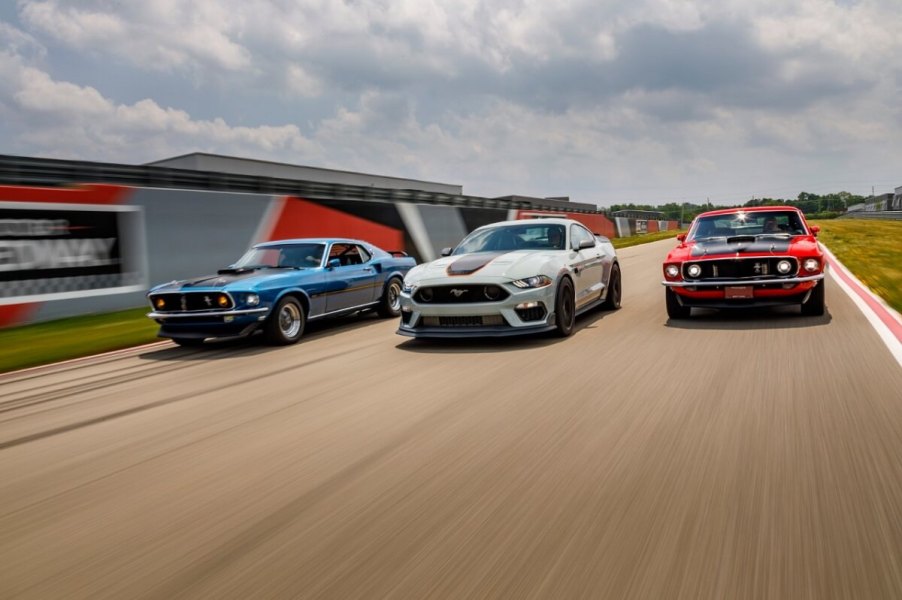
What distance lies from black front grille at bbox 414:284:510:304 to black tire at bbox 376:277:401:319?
3445 mm

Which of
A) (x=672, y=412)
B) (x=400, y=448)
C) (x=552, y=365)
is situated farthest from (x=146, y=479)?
(x=552, y=365)

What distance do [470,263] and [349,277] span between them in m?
2.88

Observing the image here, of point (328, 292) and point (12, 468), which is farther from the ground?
point (328, 292)

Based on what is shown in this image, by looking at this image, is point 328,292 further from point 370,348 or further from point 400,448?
point 400,448

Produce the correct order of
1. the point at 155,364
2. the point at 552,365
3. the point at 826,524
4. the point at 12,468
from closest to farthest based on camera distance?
the point at 826,524 < the point at 12,468 < the point at 552,365 < the point at 155,364

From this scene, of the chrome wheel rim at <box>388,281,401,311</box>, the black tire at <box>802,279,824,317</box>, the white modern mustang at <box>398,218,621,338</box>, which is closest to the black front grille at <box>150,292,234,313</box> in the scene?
the white modern mustang at <box>398,218,621,338</box>

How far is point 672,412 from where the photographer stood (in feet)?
14.5

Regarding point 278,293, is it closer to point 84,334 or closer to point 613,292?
point 84,334

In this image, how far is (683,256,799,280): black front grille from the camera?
313 inches

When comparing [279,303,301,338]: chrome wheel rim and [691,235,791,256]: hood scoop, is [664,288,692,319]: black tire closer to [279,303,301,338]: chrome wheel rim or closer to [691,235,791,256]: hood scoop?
[691,235,791,256]: hood scoop

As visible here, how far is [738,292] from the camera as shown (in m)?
7.99

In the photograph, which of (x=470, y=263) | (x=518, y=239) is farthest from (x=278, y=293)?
(x=518, y=239)

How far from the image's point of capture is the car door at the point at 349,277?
9.74 meters

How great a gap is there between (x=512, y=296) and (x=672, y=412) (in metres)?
3.02
